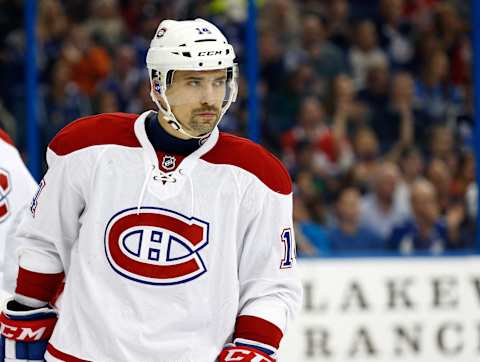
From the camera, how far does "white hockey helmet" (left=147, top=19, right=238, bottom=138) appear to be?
2.56m

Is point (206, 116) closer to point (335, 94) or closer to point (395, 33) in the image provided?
point (335, 94)

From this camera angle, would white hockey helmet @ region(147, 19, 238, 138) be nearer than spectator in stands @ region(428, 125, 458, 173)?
Yes

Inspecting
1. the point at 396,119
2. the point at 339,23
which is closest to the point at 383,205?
the point at 396,119

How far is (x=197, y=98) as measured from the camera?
2.56 metres

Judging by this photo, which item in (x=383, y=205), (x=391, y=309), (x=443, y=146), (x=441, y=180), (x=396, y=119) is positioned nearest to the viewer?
(x=391, y=309)

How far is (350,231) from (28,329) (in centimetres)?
319

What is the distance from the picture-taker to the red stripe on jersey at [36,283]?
2697mm

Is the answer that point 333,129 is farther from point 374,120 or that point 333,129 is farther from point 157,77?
point 157,77

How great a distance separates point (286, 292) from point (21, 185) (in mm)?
978

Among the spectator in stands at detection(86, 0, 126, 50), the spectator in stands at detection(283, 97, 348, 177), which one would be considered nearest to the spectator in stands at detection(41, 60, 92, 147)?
the spectator in stands at detection(86, 0, 126, 50)

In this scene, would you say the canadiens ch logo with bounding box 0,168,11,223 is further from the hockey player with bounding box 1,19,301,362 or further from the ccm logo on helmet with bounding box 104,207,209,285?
the ccm logo on helmet with bounding box 104,207,209,285

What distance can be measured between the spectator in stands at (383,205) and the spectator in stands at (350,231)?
0.04 metres

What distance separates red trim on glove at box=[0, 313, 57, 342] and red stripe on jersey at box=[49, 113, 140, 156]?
1.24 feet

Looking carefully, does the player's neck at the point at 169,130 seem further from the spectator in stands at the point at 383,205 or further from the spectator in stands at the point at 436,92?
the spectator in stands at the point at 436,92
